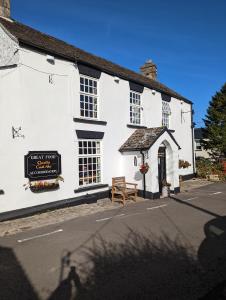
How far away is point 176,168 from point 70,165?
6675mm

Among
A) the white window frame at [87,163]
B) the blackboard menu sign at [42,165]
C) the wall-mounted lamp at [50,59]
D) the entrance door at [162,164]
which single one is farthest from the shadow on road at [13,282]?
the entrance door at [162,164]

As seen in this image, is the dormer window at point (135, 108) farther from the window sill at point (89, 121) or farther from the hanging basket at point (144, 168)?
the hanging basket at point (144, 168)

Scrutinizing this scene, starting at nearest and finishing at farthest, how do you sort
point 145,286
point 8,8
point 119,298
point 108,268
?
point 119,298 → point 145,286 → point 108,268 → point 8,8

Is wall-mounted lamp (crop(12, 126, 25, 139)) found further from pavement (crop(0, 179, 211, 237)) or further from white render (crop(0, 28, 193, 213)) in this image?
pavement (crop(0, 179, 211, 237))

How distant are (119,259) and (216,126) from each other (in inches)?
994

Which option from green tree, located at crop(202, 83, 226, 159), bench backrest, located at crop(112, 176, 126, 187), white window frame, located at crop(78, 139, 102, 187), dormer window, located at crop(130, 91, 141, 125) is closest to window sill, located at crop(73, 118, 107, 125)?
white window frame, located at crop(78, 139, 102, 187)

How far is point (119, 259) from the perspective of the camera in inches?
271

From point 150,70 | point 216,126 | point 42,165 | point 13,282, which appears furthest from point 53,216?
point 216,126

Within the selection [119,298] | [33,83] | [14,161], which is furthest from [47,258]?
[33,83]

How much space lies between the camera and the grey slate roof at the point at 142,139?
16.0 metres

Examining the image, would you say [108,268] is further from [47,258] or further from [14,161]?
[14,161]

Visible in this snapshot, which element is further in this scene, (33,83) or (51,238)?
(33,83)

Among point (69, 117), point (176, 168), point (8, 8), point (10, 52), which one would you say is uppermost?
point (8, 8)

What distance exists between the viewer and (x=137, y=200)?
15.2 metres
